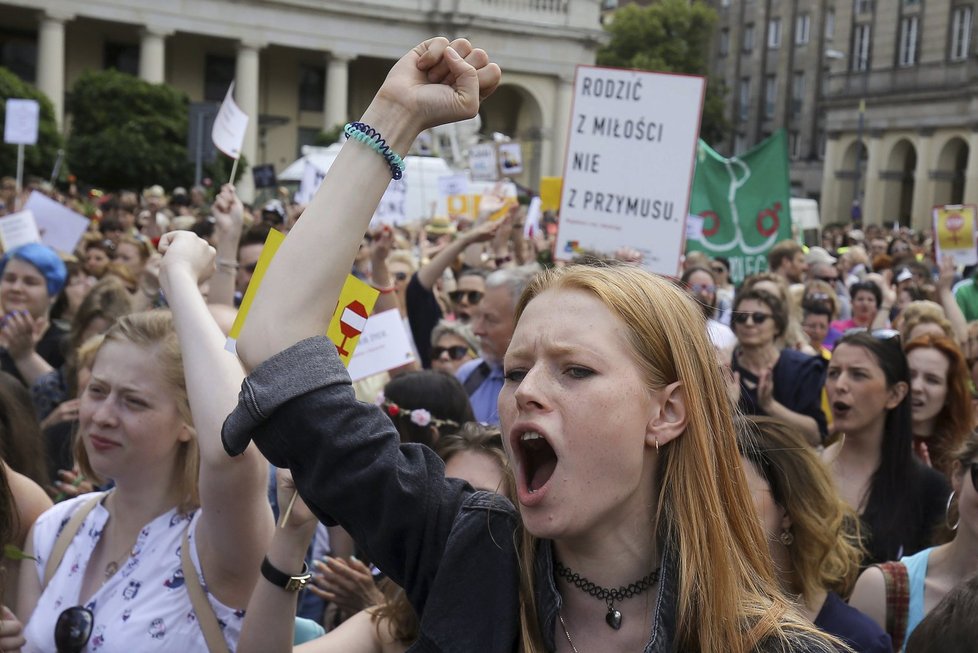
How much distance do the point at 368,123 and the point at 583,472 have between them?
0.69 metres

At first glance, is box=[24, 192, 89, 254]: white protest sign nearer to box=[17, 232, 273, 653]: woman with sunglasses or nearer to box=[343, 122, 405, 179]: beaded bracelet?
box=[17, 232, 273, 653]: woman with sunglasses

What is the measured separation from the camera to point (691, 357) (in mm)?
1878

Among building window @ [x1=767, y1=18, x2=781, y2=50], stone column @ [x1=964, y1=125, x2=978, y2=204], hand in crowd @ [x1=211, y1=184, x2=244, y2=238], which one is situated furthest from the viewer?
building window @ [x1=767, y1=18, x2=781, y2=50]

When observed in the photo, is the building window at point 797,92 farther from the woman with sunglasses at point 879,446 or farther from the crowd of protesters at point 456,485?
the woman with sunglasses at point 879,446

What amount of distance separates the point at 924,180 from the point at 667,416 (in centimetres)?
5416

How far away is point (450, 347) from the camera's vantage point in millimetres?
6586

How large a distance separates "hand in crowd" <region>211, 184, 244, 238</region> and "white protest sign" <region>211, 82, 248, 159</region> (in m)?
1.83

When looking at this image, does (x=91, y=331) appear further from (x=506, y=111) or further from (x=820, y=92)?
(x=820, y=92)

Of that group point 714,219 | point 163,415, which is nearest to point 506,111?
point 714,219

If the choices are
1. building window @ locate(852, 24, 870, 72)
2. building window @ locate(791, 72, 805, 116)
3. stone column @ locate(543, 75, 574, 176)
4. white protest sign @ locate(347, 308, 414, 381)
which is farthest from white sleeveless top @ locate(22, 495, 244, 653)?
building window @ locate(791, 72, 805, 116)

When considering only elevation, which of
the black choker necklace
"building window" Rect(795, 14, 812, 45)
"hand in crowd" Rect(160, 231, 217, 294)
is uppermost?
"building window" Rect(795, 14, 812, 45)

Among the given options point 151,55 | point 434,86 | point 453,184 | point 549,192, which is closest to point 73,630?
point 434,86

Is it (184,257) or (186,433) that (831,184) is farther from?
(184,257)

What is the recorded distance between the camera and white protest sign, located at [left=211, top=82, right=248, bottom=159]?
21.5ft
